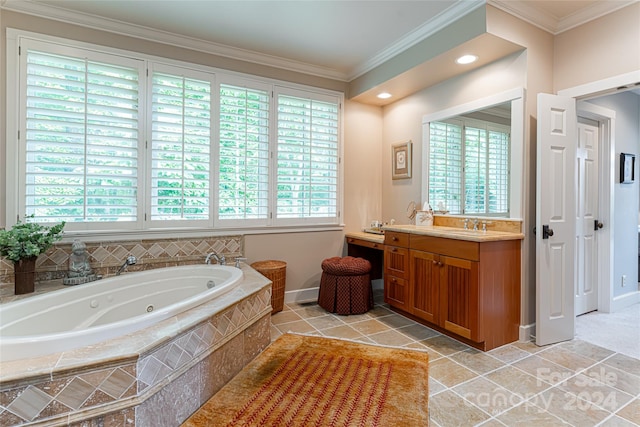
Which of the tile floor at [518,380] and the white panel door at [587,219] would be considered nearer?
the tile floor at [518,380]

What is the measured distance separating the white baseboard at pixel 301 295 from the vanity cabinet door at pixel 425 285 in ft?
4.07

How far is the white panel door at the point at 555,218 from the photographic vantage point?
259 centimetres

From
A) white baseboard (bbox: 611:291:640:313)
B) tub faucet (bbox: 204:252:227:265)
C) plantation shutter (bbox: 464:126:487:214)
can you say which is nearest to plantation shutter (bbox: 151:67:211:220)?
tub faucet (bbox: 204:252:227:265)

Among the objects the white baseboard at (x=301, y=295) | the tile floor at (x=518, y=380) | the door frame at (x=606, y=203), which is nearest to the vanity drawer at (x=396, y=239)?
the tile floor at (x=518, y=380)

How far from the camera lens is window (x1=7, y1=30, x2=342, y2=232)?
2633 mm

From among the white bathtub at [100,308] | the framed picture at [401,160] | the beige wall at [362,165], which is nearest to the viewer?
the white bathtub at [100,308]

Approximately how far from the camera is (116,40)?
2922 millimetres

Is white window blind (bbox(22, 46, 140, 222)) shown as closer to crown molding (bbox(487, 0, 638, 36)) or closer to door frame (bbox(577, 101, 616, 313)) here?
crown molding (bbox(487, 0, 638, 36))

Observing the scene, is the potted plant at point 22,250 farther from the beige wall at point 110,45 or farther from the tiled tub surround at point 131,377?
the tiled tub surround at point 131,377

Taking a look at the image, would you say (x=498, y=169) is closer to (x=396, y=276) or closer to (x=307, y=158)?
(x=396, y=276)

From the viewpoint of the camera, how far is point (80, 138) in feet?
8.96

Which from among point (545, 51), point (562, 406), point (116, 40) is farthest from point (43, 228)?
point (545, 51)

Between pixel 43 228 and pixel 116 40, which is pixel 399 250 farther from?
pixel 116 40

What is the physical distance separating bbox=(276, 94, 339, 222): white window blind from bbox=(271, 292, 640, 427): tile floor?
4.62ft
